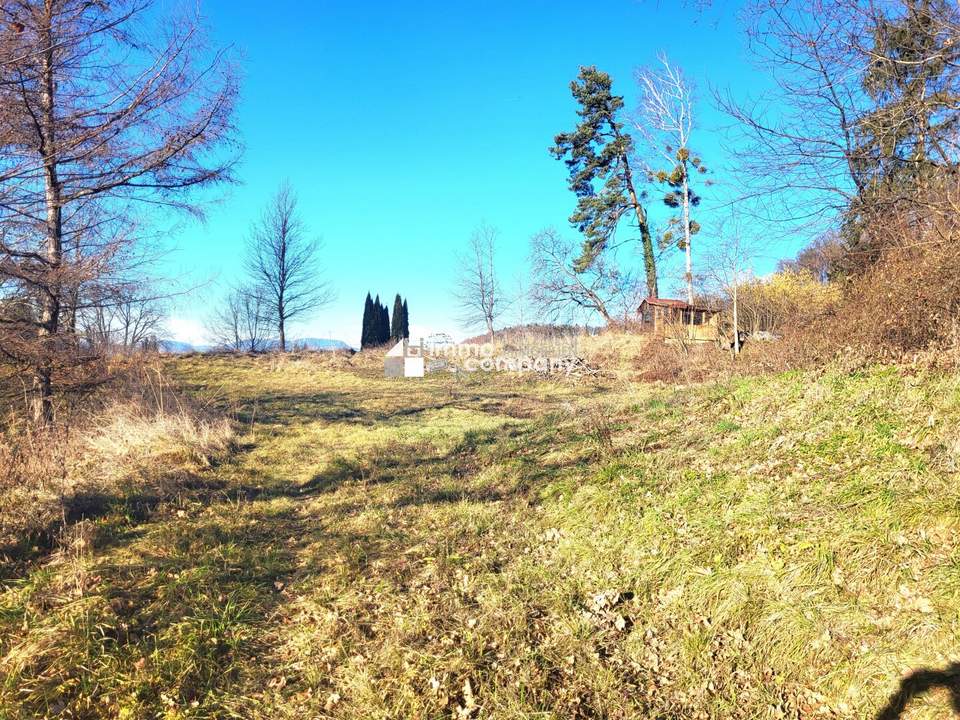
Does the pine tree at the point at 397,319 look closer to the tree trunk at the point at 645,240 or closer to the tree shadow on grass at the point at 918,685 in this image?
the tree trunk at the point at 645,240

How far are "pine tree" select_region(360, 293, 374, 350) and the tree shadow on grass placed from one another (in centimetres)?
3476

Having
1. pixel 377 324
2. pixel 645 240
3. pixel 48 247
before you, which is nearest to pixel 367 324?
pixel 377 324

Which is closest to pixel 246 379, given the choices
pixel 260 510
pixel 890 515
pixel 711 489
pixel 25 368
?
pixel 25 368

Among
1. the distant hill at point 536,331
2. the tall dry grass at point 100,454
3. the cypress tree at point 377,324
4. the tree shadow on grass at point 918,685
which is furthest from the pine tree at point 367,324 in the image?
the tree shadow on grass at point 918,685

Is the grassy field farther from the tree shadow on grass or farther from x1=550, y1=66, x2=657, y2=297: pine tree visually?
x1=550, y1=66, x2=657, y2=297: pine tree

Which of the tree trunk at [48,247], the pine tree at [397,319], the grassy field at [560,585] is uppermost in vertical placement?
the pine tree at [397,319]

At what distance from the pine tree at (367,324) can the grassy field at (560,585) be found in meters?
30.9

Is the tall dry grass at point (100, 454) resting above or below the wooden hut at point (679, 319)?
below

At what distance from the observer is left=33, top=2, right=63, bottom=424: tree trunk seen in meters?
5.04

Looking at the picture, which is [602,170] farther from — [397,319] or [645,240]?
[397,319]

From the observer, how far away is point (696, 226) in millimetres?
23859

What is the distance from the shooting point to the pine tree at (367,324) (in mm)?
36156

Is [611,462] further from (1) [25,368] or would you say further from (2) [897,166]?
(1) [25,368]

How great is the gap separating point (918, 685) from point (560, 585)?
1839mm
